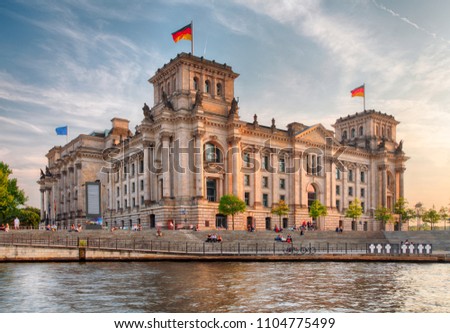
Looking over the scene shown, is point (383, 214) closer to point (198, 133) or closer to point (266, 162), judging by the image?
point (266, 162)

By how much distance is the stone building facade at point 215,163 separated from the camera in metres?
68.3

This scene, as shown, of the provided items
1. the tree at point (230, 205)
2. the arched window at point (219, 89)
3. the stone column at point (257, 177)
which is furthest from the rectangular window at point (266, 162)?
the tree at point (230, 205)

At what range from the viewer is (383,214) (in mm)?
89562

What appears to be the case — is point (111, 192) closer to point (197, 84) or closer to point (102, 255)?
point (197, 84)

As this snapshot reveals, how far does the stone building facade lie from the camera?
68.3 metres

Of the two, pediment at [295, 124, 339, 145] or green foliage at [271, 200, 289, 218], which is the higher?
pediment at [295, 124, 339, 145]

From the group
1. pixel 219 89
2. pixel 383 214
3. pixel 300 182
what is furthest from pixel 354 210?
pixel 219 89

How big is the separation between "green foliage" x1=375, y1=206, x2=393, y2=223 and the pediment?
1619 cm

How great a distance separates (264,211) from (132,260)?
3798cm

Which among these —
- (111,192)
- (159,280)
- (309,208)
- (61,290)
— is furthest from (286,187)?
(61,290)

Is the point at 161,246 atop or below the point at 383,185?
below

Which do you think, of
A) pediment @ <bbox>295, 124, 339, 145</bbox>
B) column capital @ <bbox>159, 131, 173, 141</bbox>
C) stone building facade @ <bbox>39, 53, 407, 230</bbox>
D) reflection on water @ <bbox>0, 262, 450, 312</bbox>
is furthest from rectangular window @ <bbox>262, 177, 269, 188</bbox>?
reflection on water @ <bbox>0, 262, 450, 312</bbox>

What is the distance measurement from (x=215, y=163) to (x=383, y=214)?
3817cm

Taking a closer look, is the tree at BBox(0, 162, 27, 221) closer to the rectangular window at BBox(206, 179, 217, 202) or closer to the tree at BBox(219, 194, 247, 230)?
the rectangular window at BBox(206, 179, 217, 202)
